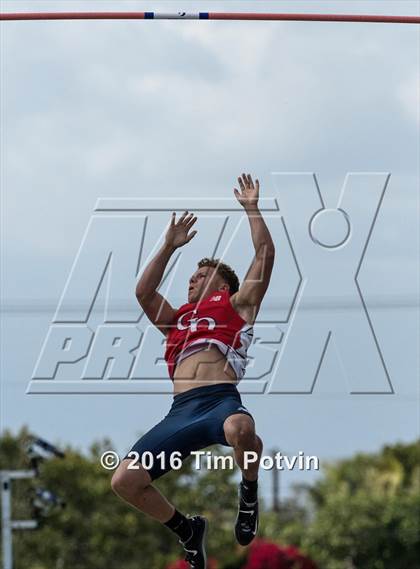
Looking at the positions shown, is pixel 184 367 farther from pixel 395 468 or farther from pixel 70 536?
pixel 395 468

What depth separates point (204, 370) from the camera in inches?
501

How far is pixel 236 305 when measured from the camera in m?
12.8

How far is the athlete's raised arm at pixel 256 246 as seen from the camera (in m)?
12.6

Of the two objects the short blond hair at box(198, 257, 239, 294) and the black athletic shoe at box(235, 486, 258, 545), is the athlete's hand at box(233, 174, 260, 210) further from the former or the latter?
the black athletic shoe at box(235, 486, 258, 545)

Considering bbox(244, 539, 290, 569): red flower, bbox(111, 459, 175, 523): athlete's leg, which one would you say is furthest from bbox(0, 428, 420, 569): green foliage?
bbox(111, 459, 175, 523): athlete's leg

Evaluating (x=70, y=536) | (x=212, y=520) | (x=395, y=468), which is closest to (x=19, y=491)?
(x=70, y=536)

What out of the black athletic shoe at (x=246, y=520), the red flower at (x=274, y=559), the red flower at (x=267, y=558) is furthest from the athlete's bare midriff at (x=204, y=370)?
the red flower at (x=267, y=558)

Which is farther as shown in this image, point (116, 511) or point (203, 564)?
point (116, 511)

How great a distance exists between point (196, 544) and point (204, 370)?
138cm

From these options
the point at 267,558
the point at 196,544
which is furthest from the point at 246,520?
the point at 267,558

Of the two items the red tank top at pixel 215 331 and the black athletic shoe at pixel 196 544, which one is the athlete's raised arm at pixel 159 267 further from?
the black athletic shoe at pixel 196 544

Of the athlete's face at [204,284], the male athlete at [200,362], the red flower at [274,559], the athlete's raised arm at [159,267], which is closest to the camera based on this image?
the male athlete at [200,362]

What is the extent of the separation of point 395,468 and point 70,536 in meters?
14.2

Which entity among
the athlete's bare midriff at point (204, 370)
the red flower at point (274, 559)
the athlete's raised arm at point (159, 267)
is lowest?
the athlete's bare midriff at point (204, 370)
